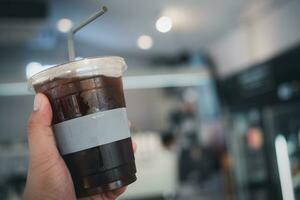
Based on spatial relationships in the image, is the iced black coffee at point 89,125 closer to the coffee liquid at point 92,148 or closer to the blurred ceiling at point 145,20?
the coffee liquid at point 92,148

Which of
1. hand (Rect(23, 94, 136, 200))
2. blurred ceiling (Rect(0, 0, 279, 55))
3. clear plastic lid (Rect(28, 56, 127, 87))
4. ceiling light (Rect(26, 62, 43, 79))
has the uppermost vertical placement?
blurred ceiling (Rect(0, 0, 279, 55))

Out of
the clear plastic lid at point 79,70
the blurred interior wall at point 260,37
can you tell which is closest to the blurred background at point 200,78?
the blurred interior wall at point 260,37

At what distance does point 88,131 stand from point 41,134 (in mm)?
123

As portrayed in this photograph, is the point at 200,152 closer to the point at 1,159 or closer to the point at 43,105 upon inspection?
the point at 1,159

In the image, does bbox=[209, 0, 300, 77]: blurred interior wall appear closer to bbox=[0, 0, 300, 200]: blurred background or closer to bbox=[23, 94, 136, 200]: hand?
bbox=[0, 0, 300, 200]: blurred background

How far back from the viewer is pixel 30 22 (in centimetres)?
378

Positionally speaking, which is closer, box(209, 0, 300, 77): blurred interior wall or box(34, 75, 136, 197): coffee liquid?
box(34, 75, 136, 197): coffee liquid

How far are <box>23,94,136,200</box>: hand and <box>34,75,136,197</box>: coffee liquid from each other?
0.02 metres

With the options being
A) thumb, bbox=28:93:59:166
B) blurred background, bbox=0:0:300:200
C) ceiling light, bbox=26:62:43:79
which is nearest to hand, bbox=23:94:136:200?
thumb, bbox=28:93:59:166

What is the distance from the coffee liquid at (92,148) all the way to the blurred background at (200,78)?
2.25 ft

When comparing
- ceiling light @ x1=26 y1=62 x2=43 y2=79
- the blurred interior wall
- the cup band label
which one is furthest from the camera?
the blurred interior wall

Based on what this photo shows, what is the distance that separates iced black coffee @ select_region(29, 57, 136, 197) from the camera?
0.88 m

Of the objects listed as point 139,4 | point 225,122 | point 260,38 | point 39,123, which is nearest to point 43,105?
point 39,123

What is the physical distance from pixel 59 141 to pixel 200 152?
19.1ft
